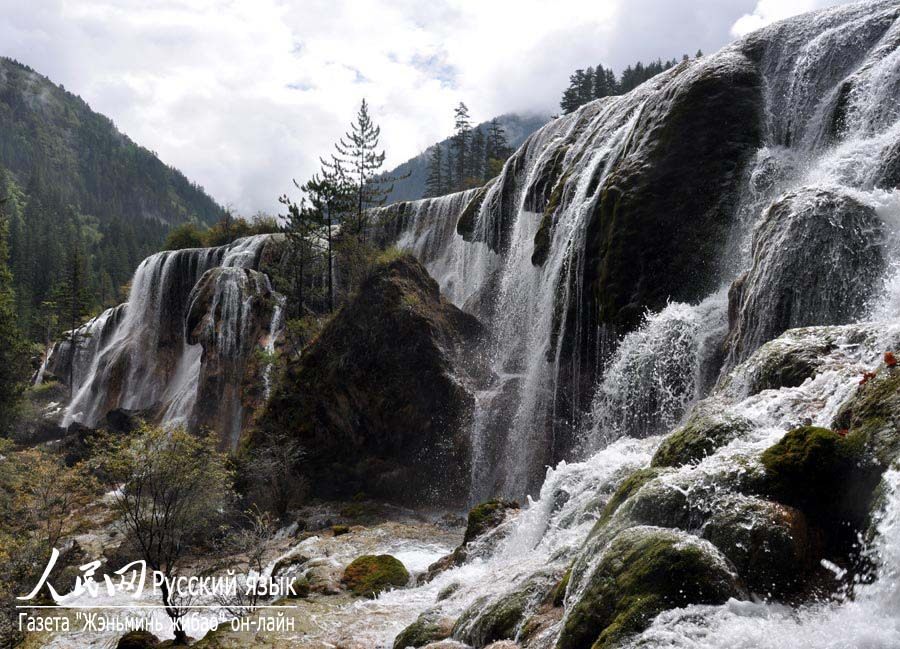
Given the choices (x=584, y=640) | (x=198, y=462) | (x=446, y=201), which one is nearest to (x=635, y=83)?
(x=446, y=201)

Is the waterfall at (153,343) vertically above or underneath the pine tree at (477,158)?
underneath

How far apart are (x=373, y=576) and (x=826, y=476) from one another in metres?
10.2

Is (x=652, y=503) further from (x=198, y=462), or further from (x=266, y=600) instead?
(x=198, y=462)

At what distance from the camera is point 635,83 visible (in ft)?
245

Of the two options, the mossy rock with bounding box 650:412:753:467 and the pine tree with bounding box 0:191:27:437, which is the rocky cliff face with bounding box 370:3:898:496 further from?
the pine tree with bounding box 0:191:27:437

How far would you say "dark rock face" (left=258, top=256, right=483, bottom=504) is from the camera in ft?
81.0

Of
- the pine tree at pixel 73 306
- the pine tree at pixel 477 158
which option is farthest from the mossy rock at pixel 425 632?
the pine tree at pixel 477 158

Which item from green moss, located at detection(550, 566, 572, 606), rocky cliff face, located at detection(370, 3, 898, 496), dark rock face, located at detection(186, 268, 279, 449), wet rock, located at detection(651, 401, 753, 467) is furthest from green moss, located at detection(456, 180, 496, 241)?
Result: green moss, located at detection(550, 566, 572, 606)

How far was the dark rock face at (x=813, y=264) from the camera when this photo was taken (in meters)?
11.3

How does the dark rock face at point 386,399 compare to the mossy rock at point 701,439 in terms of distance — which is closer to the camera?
the mossy rock at point 701,439

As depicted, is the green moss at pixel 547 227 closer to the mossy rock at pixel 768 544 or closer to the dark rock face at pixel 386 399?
the dark rock face at pixel 386 399

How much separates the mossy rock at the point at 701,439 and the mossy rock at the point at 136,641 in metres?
9.99

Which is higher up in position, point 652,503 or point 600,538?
point 652,503

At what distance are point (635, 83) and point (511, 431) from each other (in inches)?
2544
